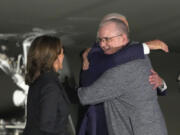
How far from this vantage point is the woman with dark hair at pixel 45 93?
155 cm

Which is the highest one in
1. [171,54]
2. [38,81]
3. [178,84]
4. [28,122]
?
[38,81]

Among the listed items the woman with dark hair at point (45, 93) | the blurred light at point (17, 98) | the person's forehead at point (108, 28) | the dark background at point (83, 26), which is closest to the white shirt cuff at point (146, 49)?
the person's forehead at point (108, 28)

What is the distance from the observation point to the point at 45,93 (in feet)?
5.14

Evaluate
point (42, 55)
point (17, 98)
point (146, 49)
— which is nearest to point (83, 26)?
point (17, 98)

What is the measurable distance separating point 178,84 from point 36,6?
3.83 metres

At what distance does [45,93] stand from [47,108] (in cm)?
7

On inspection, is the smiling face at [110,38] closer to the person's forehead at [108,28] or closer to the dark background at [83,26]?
the person's forehead at [108,28]

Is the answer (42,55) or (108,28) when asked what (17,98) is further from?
(108,28)

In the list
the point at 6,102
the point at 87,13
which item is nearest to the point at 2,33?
the point at 6,102

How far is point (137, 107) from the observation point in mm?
1474

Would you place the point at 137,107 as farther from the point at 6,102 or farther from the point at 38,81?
the point at 6,102

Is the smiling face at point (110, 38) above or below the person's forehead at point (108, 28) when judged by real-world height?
below

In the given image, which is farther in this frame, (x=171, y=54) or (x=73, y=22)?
(x=171, y=54)

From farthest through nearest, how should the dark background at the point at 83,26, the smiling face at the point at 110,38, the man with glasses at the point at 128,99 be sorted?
the dark background at the point at 83,26, the smiling face at the point at 110,38, the man with glasses at the point at 128,99
